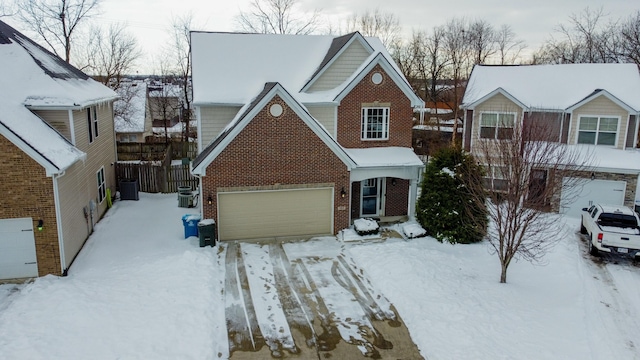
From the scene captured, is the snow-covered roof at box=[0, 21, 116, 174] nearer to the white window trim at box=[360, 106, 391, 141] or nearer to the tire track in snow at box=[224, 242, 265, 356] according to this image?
the tire track in snow at box=[224, 242, 265, 356]

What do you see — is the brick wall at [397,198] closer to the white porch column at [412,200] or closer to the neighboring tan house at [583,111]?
the white porch column at [412,200]

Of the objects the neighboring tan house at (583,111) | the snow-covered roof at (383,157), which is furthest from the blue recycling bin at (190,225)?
the neighboring tan house at (583,111)

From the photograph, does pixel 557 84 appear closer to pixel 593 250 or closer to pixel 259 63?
pixel 593 250

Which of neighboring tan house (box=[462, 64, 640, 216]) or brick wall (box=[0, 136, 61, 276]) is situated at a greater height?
neighboring tan house (box=[462, 64, 640, 216])

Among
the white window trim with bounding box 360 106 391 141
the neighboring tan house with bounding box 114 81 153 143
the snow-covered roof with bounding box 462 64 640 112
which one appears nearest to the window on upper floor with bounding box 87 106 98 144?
the white window trim with bounding box 360 106 391 141

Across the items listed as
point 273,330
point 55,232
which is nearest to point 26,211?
point 55,232
